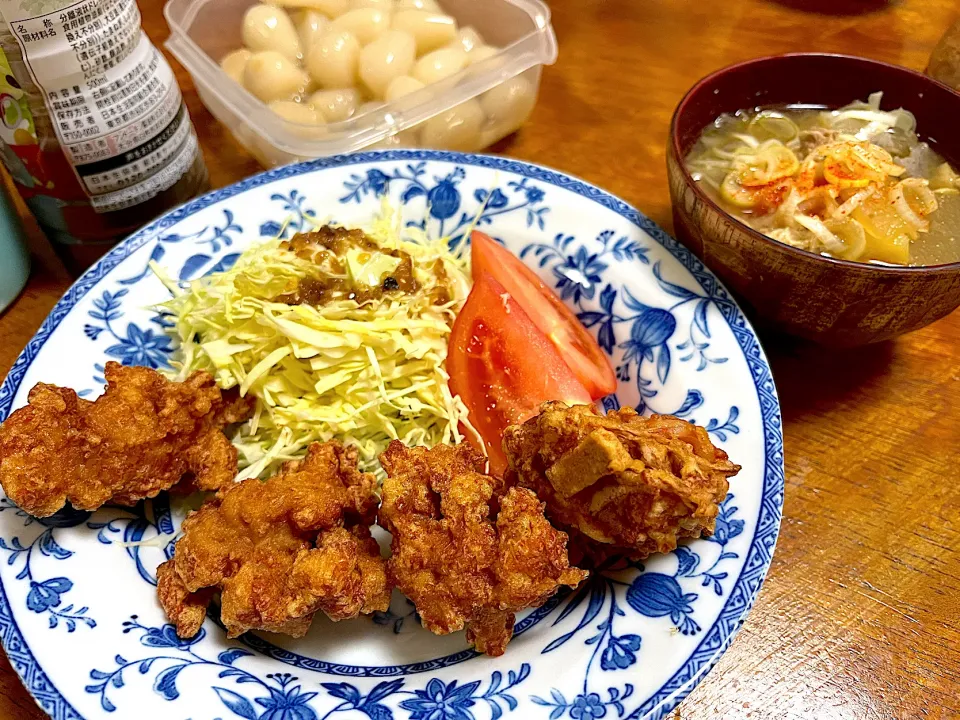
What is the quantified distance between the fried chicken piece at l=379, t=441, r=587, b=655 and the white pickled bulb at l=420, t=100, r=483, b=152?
5.35 ft

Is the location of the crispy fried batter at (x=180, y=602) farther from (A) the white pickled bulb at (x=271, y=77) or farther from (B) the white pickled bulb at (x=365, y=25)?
(B) the white pickled bulb at (x=365, y=25)

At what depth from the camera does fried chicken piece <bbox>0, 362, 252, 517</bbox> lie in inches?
62.1

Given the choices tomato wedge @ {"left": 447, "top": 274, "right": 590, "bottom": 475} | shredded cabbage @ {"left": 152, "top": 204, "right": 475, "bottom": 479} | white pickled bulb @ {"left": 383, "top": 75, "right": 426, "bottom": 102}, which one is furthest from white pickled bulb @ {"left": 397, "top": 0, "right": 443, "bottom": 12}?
tomato wedge @ {"left": 447, "top": 274, "right": 590, "bottom": 475}

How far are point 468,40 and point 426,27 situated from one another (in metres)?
0.20

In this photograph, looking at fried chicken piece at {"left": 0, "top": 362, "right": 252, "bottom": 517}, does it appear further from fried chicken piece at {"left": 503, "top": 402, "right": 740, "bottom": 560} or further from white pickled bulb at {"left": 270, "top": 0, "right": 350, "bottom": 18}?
white pickled bulb at {"left": 270, "top": 0, "right": 350, "bottom": 18}

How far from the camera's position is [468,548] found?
1479mm

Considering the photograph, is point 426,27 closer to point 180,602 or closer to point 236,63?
point 236,63

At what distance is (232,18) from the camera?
298 centimetres

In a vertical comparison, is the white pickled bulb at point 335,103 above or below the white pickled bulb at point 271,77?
below

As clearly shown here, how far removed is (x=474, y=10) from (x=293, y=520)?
246 cm

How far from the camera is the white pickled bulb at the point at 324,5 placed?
9.81 ft

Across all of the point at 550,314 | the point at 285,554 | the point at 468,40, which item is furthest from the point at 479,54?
the point at 285,554

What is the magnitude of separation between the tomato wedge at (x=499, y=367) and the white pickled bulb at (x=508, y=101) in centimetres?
110

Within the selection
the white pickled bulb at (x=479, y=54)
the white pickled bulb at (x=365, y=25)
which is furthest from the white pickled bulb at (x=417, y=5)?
the white pickled bulb at (x=479, y=54)
